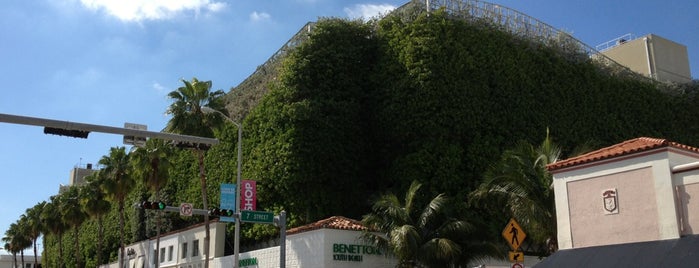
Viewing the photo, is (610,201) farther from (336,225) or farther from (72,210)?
(72,210)

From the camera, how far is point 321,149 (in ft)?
132

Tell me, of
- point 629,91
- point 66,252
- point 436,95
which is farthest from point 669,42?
point 66,252

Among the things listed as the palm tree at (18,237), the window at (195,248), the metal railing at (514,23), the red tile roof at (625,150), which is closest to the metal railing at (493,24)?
the metal railing at (514,23)

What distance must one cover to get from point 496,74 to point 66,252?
56285mm

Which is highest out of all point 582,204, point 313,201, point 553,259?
point 313,201

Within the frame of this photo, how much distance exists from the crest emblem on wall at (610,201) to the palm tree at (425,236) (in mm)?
8055

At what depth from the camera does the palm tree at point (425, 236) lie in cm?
2866

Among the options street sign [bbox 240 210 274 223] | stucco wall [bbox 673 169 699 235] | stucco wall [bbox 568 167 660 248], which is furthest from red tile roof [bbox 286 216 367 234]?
stucco wall [bbox 673 169 699 235]

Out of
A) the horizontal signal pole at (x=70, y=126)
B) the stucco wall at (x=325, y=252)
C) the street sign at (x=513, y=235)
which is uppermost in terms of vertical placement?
the horizontal signal pole at (x=70, y=126)

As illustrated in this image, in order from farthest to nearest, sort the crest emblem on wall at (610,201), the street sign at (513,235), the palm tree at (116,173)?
the palm tree at (116,173) → the crest emblem on wall at (610,201) → the street sign at (513,235)

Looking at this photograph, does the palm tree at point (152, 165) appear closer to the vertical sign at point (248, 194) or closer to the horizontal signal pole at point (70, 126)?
the vertical sign at point (248, 194)

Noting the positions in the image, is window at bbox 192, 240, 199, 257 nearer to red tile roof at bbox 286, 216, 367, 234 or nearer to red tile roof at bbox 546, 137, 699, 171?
red tile roof at bbox 286, 216, 367, 234

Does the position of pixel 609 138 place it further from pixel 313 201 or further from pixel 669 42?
pixel 313 201

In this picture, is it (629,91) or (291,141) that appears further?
(629,91)
